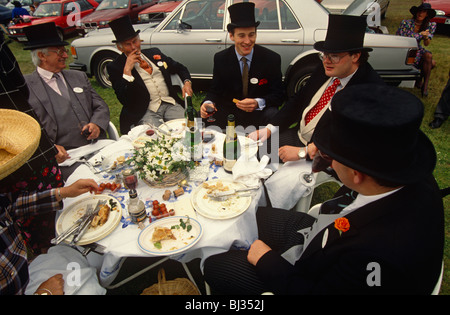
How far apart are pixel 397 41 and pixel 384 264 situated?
17.3 ft

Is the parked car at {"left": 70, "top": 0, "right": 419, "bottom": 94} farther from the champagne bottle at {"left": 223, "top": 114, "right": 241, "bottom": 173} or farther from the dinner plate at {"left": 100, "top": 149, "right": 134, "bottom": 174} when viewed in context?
the dinner plate at {"left": 100, "top": 149, "right": 134, "bottom": 174}

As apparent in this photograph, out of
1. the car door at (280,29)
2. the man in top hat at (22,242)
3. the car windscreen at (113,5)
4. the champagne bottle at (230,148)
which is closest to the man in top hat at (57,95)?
the man in top hat at (22,242)

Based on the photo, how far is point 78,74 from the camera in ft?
11.1

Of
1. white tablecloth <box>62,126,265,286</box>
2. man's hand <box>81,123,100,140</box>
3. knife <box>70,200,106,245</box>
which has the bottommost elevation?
white tablecloth <box>62,126,265,286</box>

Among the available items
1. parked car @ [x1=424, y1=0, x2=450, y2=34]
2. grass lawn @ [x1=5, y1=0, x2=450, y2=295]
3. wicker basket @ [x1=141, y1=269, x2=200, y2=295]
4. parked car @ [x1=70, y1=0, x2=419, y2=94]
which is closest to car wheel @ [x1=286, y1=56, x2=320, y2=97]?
parked car @ [x1=70, y1=0, x2=419, y2=94]

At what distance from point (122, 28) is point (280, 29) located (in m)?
3.23

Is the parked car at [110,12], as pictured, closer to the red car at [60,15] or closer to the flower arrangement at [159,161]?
the red car at [60,15]

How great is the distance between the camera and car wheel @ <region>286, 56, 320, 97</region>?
523 cm

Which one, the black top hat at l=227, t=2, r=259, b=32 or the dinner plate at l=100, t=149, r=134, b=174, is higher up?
the black top hat at l=227, t=2, r=259, b=32

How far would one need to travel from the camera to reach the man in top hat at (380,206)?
1.17 m

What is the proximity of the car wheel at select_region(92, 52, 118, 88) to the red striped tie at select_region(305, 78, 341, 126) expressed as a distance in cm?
517

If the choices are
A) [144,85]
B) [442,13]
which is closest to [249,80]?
[144,85]

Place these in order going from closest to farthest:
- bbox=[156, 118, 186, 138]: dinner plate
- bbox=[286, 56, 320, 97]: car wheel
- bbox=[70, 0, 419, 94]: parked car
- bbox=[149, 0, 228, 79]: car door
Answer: bbox=[156, 118, 186, 138]: dinner plate → bbox=[70, 0, 419, 94]: parked car → bbox=[286, 56, 320, 97]: car wheel → bbox=[149, 0, 228, 79]: car door
